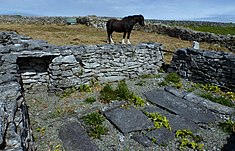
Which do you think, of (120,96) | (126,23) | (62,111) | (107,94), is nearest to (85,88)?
(107,94)

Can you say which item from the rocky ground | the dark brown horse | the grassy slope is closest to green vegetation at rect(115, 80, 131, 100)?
the rocky ground

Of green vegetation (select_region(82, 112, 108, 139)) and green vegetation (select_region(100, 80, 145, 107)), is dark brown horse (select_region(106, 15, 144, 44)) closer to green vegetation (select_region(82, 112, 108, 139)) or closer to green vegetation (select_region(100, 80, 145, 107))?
green vegetation (select_region(100, 80, 145, 107))

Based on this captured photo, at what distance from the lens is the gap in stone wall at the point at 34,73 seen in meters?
7.17

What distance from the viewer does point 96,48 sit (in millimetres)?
8047

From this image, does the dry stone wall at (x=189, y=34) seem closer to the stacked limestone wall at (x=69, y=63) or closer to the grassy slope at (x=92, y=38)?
the grassy slope at (x=92, y=38)

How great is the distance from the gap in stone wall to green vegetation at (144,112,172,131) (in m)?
3.75

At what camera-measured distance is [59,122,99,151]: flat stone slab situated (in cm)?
462

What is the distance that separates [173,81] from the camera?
896cm

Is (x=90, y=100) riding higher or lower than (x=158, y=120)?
higher

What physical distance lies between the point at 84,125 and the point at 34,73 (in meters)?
3.04

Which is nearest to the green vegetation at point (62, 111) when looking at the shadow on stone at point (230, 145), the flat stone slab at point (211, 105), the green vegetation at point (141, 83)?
the green vegetation at point (141, 83)

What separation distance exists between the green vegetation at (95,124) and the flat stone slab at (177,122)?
1.55 m

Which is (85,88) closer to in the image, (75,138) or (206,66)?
(75,138)

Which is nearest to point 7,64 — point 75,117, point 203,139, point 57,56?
point 57,56
